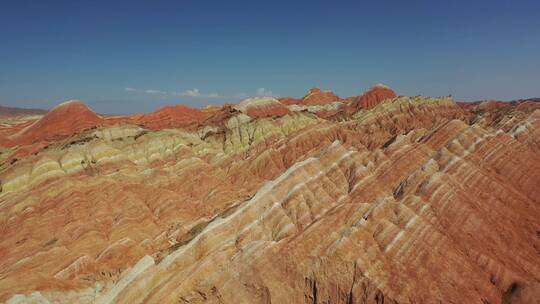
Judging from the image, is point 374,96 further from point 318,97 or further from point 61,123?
point 61,123

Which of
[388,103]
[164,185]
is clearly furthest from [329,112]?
[164,185]

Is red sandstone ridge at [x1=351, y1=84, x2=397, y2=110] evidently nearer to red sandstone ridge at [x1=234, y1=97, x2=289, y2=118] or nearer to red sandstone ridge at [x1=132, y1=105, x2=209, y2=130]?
red sandstone ridge at [x1=234, y1=97, x2=289, y2=118]

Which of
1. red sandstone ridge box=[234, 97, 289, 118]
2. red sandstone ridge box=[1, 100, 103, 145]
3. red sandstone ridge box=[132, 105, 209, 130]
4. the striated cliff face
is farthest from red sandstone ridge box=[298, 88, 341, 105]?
the striated cliff face

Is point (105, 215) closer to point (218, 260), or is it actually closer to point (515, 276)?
point (218, 260)

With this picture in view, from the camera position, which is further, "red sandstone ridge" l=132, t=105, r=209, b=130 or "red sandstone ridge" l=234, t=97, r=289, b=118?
"red sandstone ridge" l=234, t=97, r=289, b=118

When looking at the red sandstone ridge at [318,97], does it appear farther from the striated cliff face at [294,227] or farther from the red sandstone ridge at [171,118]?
the striated cliff face at [294,227]

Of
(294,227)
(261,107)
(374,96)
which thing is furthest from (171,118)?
(374,96)
